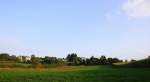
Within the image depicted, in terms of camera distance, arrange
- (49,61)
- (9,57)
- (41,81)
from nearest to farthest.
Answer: (41,81)
(49,61)
(9,57)

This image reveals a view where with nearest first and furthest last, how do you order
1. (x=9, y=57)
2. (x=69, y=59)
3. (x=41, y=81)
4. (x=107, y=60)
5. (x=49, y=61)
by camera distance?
(x=41, y=81) → (x=107, y=60) → (x=49, y=61) → (x=69, y=59) → (x=9, y=57)

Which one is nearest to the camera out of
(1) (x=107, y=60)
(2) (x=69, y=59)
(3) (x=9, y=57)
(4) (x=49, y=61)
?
(1) (x=107, y=60)

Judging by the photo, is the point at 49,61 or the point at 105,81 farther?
the point at 49,61

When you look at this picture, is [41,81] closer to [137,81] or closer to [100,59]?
[137,81]

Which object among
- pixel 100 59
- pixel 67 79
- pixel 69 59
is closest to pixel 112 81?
pixel 67 79

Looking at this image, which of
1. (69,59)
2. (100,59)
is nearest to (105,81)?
(100,59)

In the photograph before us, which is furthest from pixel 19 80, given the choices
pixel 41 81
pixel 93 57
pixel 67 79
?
pixel 93 57

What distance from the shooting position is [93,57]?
261 ft

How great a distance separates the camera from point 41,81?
2981cm

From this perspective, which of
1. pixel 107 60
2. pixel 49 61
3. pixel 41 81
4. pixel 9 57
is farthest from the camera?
pixel 9 57

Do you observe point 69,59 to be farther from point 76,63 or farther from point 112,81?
point 112,81

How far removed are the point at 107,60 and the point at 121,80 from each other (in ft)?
159

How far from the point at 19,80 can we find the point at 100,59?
50.1 meters

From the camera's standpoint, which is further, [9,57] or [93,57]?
[9,57]
